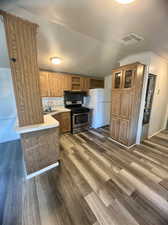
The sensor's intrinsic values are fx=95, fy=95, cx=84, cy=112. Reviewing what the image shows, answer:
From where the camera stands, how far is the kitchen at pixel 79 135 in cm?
130

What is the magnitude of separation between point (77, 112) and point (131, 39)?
2.63 m

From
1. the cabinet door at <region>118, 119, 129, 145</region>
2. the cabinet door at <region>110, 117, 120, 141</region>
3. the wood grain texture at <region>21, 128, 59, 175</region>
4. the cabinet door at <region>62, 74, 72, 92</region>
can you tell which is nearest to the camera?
the wood grain texture at <region>21, 128, 59, 175</region>

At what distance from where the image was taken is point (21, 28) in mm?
1443

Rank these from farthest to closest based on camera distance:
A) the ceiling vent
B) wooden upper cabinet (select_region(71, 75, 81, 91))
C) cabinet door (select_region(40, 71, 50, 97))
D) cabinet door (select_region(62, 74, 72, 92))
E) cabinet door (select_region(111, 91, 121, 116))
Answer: wooden upper cabinet (select_region(71, 75, 81, 91)) → cabinet door (select_region(62, 74, 72, 92)) → cabinet door (select_region(40, 71, 50, 97)) → cabinet door (select_region(111, 91, 121, 116)) → the ceiling vent

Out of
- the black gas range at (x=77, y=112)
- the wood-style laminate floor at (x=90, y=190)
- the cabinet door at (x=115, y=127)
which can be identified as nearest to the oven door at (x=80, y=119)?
the black gas range at (x=77, y=112)

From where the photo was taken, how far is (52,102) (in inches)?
152

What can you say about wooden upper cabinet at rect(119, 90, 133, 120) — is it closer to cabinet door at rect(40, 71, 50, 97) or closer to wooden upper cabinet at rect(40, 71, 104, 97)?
wooden upper cabinet at rect(40, 71, 104, 97)

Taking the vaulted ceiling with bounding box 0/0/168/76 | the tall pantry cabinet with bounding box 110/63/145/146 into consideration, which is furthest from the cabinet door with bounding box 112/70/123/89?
the vaulted ceiling with bounding box 0/0/168/76

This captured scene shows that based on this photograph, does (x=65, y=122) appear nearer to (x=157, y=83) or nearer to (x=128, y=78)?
(x=128, y=78)

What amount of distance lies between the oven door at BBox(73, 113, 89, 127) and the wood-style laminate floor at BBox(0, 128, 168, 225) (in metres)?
1.32

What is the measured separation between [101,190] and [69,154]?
1.15 m

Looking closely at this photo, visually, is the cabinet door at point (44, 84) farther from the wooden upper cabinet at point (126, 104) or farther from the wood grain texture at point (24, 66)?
the wooden upper cabinet at point (126, 104)

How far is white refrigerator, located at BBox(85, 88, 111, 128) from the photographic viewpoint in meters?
4.06

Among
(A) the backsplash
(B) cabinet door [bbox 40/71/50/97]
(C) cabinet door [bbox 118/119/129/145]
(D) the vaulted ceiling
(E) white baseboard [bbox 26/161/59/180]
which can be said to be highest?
(D) the vaulted ceiling
